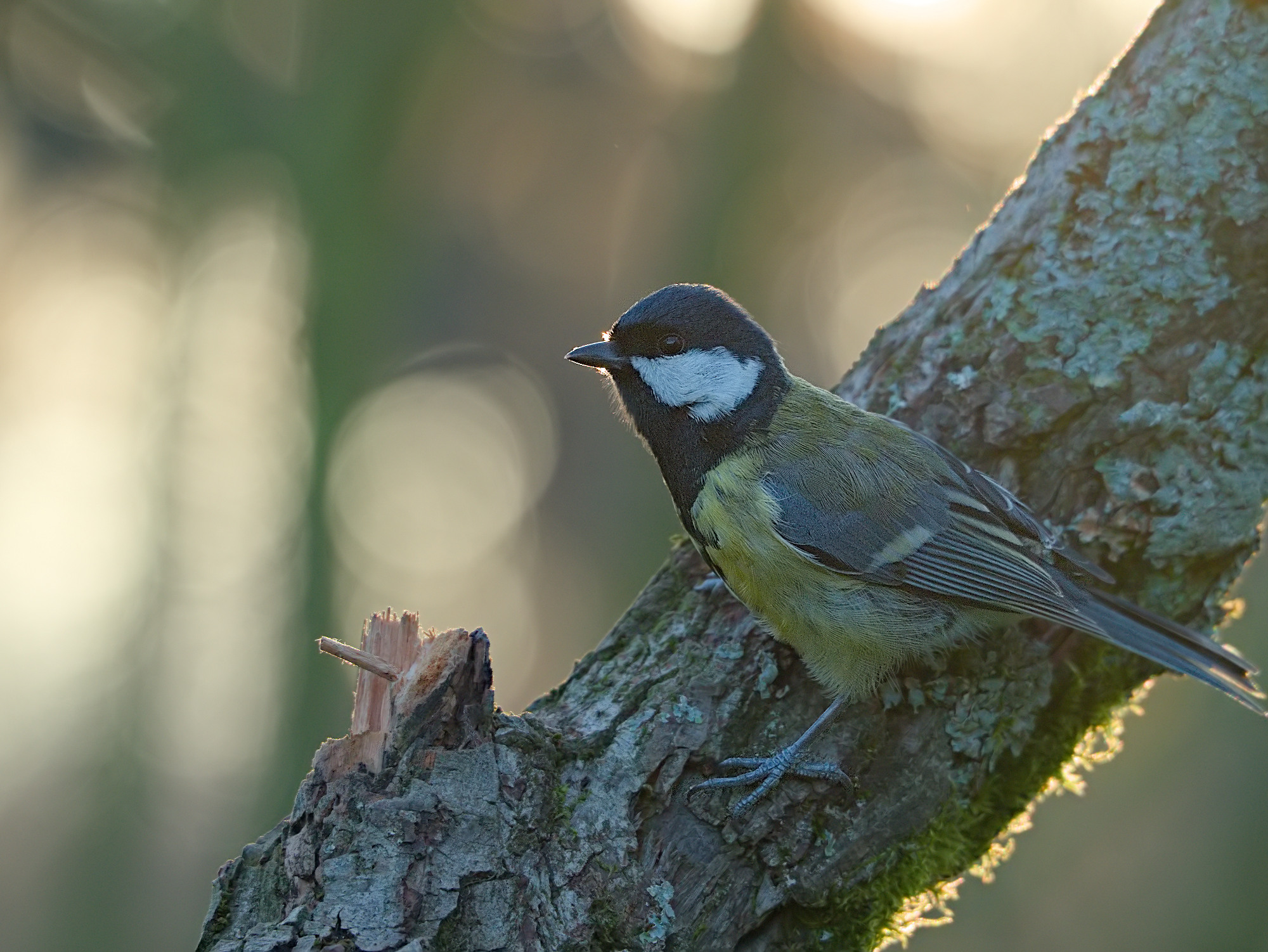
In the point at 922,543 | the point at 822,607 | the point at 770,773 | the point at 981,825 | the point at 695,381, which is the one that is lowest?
the point at 981,825

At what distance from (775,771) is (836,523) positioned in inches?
24.4

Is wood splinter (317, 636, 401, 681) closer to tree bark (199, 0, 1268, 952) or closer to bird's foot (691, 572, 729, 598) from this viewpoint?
tree bark (199, 0, 1268, 952)

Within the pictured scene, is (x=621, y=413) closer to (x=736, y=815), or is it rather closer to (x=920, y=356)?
(x=920, y=356)

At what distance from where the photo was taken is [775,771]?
207cm

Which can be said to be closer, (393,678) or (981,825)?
(393,678)

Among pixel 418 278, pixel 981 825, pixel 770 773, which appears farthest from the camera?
pixel 418 278

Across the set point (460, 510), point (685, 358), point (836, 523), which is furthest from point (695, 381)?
point (460, 510)

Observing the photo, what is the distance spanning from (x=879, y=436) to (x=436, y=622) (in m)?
4.36

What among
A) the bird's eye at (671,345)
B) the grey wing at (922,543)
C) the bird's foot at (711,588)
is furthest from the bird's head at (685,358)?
the bird's foot at (711,588)

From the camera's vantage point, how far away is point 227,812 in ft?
20.7

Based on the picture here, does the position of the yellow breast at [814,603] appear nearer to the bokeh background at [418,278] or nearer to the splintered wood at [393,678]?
the splintered wood at [393,678]

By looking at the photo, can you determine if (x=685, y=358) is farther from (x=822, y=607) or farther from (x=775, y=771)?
(x=775, y=771)

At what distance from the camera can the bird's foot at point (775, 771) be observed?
2021 millimetres

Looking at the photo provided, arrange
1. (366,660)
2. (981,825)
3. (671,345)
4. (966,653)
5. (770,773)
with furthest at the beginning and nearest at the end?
(671,345), (966,653), (981,825), (770,773), (366,660)
